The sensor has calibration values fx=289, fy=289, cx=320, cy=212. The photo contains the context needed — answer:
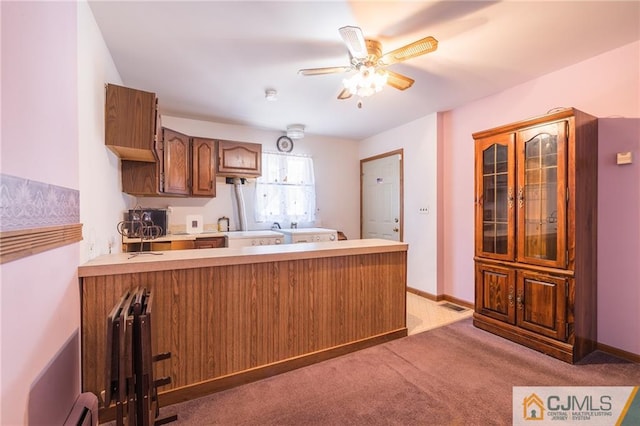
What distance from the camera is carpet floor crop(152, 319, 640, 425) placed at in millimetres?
1734

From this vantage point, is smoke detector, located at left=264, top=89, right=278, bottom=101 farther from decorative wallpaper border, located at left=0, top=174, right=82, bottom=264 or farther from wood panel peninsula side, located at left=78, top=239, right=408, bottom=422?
decorative wallpaper border, located at left=0, top=174, right=82, bottom=264

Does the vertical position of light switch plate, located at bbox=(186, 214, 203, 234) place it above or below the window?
below

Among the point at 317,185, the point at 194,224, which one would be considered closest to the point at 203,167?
the point at 194,224

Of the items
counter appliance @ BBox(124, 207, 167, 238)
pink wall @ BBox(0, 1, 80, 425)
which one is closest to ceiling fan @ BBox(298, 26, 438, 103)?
pink wall @ BBox(0, 1, 80, 425)

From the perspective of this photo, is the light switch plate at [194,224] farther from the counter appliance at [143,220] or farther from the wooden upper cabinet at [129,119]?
the wooden upper cabinet at [129,119]

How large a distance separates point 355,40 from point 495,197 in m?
2.15

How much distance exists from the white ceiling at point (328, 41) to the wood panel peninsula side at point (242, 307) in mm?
1601

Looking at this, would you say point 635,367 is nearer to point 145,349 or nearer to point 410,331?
point 410,331

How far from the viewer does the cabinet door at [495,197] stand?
274 cm

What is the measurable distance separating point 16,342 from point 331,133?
4.52 m

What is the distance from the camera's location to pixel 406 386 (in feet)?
6.64

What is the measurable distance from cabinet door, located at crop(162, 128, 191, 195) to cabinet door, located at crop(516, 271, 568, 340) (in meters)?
3.78

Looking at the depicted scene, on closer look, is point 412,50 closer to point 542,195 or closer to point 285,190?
point 542,195

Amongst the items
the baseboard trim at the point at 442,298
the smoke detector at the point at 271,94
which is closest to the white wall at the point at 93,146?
the smoke detector at the point at 271,94
